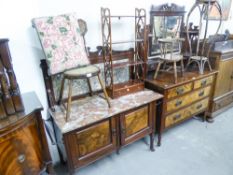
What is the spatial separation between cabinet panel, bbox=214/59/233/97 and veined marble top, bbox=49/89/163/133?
1128mm

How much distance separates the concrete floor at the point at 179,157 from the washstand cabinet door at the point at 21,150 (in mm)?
631

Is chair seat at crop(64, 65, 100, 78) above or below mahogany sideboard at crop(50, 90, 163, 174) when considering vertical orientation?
above

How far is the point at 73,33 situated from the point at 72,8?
1.05 feet

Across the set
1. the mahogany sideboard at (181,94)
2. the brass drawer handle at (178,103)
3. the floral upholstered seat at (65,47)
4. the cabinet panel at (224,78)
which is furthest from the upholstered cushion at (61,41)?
the cabinet panel at (224,78)

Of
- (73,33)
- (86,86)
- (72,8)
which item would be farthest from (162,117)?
(72,8)

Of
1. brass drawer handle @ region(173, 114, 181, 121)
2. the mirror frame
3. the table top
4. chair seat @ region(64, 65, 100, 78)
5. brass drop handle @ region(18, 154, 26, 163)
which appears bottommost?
brass drawer handle @ region(173, 114, 181, 121)

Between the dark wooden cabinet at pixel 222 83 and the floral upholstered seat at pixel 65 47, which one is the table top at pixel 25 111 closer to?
the floral upholstered seat at pixel 65 47

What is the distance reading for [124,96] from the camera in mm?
1887

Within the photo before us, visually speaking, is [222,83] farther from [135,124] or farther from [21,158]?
[21,158]

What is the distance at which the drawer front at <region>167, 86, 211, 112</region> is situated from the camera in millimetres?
2031

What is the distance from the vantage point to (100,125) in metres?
1.57

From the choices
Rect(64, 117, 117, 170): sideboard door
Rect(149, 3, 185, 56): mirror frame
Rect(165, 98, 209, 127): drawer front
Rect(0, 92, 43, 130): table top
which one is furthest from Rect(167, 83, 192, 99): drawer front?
Rect(0, 92, 43, 130): table top

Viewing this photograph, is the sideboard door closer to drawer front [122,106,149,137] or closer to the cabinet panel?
drawer front [122,106,149,137]

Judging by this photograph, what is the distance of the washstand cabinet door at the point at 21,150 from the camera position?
1.09 m
